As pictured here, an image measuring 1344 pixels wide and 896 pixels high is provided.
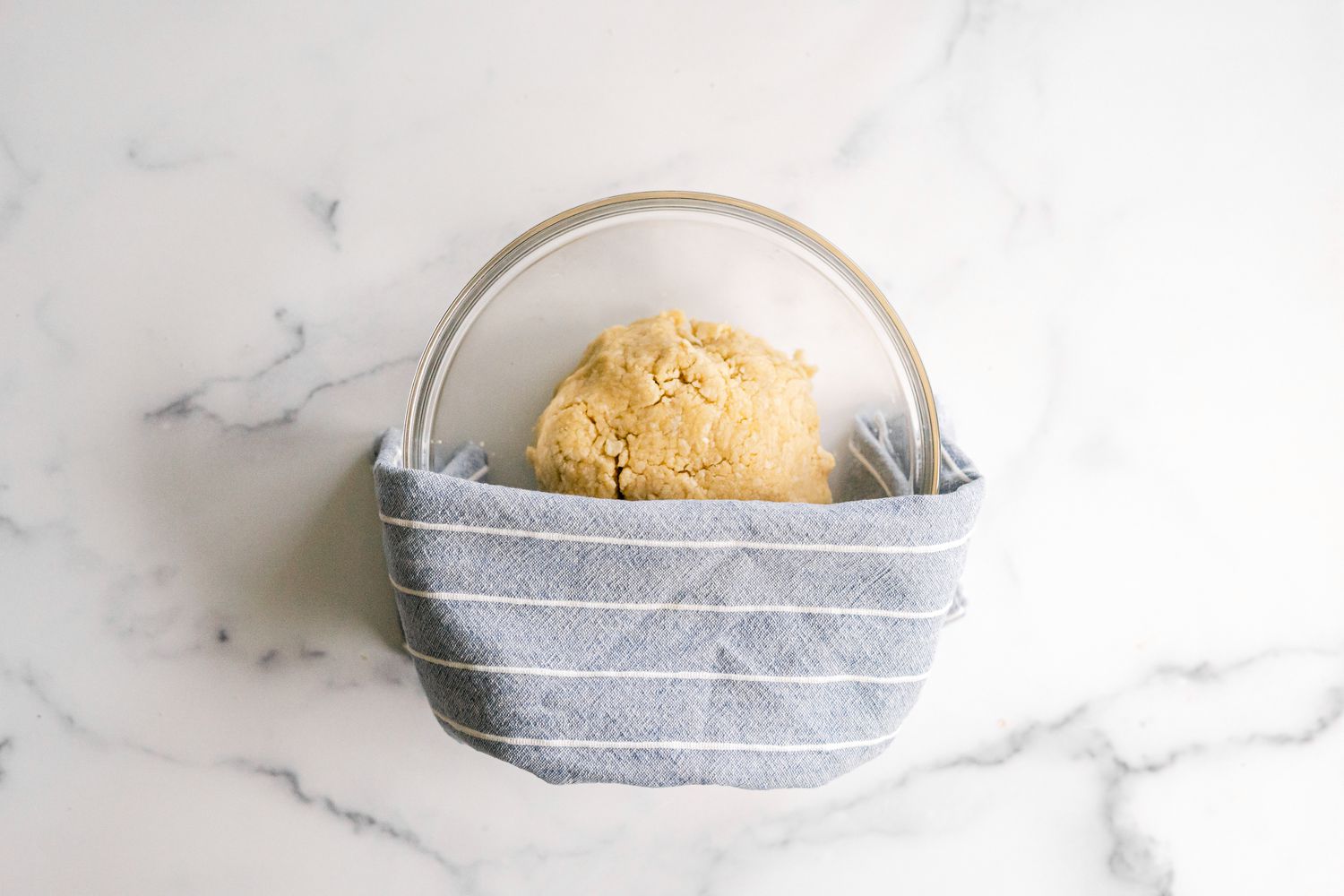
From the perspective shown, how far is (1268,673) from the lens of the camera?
0.76 meters

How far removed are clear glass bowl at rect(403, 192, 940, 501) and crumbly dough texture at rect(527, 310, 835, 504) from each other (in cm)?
6

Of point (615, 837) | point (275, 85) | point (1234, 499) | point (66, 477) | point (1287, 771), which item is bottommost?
point (615, 837)

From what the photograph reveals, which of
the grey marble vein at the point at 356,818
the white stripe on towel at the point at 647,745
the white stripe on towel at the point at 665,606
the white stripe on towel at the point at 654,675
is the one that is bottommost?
the grey marble vein at the point at 356,818

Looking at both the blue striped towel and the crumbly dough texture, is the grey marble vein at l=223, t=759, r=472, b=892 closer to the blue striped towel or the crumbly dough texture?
the blue striped towel

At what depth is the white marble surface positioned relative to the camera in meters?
0.67

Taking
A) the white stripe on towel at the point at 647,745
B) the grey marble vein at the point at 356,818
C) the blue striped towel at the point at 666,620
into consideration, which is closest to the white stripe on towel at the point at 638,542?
the blue striped towel at the point at 666,620

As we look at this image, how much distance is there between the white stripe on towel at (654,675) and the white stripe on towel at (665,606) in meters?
0.04

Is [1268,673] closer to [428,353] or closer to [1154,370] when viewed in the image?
[1154,370]

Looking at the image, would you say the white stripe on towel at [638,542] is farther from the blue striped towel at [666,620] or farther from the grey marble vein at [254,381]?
the grey marble vein at [254,381]

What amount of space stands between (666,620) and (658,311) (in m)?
0.22

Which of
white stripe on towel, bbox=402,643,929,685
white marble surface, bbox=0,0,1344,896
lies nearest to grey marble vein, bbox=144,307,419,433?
white marble surface, bbox=0,0,1344,896

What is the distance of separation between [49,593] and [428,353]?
1.19 feet

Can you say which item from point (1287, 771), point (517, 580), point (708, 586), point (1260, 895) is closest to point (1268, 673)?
point (1287, 771)

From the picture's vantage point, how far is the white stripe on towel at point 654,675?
53 centimetres
